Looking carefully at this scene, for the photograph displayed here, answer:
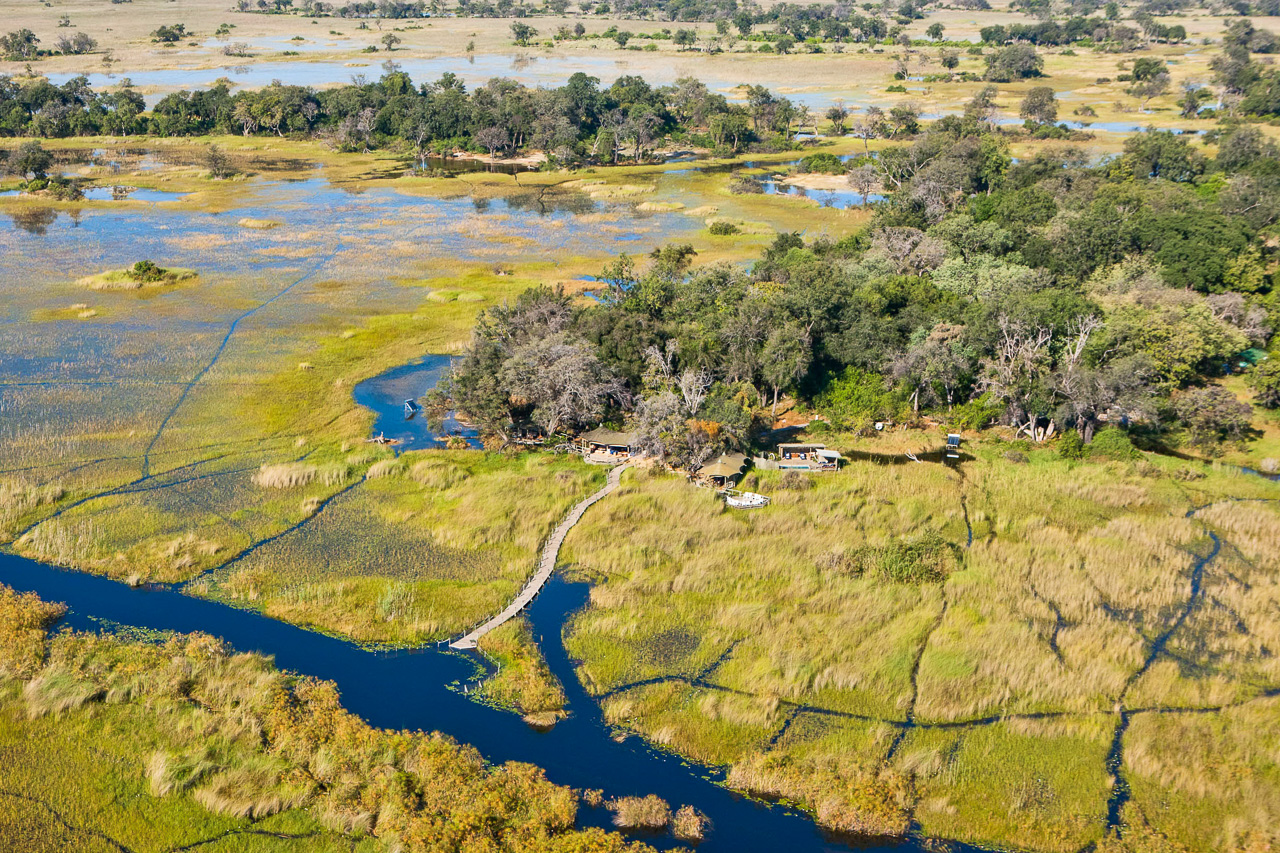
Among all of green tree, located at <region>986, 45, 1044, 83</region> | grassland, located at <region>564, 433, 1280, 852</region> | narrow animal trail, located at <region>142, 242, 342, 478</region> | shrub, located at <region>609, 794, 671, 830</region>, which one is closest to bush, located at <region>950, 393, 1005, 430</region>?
grassland, located at <region>564, 433, 1280, 852</region>

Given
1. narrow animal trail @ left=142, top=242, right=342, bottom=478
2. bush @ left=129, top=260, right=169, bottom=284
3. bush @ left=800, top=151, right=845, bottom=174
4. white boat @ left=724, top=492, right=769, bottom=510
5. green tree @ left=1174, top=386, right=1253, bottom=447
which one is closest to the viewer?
white boat @ left=724, top=492, right=769, bottom=510

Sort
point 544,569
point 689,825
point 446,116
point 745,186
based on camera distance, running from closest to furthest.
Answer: point 689,825 → point 544,569 → point 745,186 → point 446,116

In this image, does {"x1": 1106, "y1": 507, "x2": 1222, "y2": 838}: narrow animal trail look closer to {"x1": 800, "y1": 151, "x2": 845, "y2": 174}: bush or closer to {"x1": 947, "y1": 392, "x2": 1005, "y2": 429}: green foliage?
{"x1": 947, "y1": 392, "x2": 1005, "y2": 429}: green foliage

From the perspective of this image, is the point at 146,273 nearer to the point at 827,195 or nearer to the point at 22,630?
the point at 22,630

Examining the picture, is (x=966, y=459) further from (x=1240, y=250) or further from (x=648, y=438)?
(x=1240, y=250)

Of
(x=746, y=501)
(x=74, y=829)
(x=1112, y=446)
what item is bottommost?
(x=74, y=829)

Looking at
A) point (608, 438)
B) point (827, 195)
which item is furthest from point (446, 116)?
point (608, 438)

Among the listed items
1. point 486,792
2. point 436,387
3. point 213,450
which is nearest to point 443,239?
point 436,387
